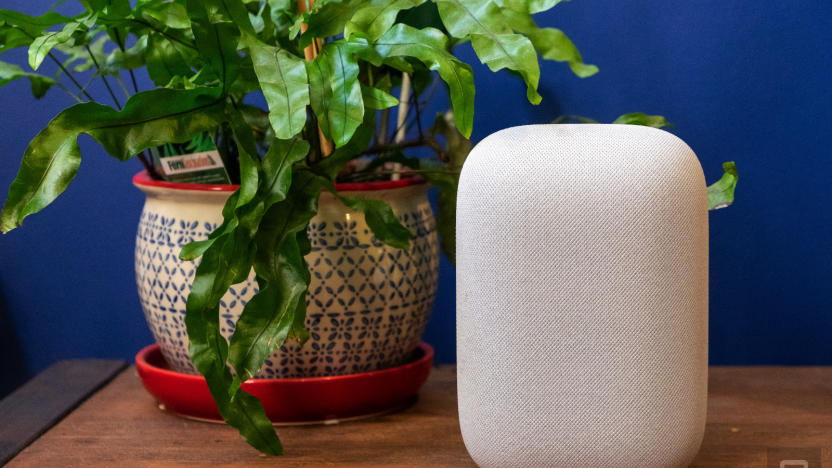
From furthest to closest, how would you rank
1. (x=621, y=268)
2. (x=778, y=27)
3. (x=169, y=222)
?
1. (x=778, y=27)
2. (x=169, y=222)
3. (x=621, y=268)

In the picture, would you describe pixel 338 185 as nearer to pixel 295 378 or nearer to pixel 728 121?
pixel 295 378

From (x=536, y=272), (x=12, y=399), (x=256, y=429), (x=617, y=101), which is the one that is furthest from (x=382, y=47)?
(x=12, y=399)

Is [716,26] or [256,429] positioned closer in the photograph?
[256,429]

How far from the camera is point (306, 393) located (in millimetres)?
813

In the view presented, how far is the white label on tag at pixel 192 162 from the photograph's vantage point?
824 mm

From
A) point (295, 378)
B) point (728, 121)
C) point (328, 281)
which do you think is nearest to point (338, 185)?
point (328, 281)

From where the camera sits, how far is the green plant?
654 millimetres

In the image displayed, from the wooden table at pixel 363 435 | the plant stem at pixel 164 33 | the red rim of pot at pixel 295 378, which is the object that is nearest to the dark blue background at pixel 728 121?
the wooden table at pixel 363 435

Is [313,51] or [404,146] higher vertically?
[313,51]

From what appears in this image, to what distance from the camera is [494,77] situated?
3.48ft

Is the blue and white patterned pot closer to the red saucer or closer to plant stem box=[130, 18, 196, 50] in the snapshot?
the red saucer

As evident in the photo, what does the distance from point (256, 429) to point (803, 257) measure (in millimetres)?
722

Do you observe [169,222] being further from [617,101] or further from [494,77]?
[617,101]

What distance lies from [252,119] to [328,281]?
0.56 feet
